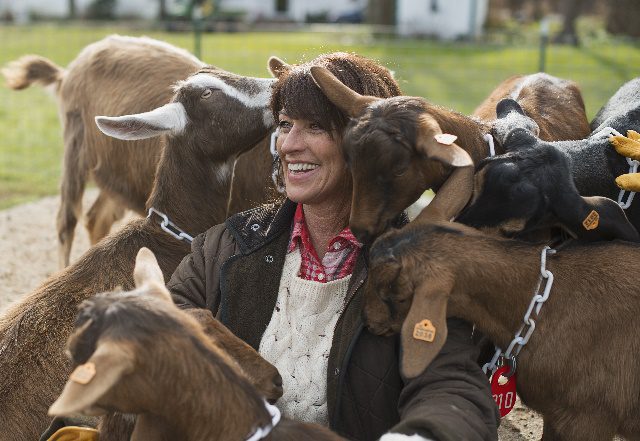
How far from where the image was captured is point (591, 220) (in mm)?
3408

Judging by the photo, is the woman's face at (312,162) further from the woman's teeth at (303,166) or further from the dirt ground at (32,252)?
the dirt ground at (32,252)

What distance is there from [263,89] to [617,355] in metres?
2.38

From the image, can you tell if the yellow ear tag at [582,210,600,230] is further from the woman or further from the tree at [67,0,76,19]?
the tree at [67,0,76,19]

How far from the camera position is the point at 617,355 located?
340cm

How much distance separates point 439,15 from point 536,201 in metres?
31.0

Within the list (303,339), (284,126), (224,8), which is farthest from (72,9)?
(303,339)

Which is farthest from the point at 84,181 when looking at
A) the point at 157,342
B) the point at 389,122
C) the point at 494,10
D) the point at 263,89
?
the point at 494,10

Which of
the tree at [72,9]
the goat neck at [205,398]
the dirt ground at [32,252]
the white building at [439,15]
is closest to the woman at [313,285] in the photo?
the goat neck at [205,398]

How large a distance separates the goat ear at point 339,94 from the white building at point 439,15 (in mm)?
27776

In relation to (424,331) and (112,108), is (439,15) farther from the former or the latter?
(424,331)

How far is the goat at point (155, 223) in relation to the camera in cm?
377

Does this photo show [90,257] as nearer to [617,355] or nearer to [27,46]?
[617,355]

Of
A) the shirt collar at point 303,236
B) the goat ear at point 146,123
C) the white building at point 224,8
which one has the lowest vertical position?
the white building at point 224,8

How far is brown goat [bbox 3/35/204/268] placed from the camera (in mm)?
6328
